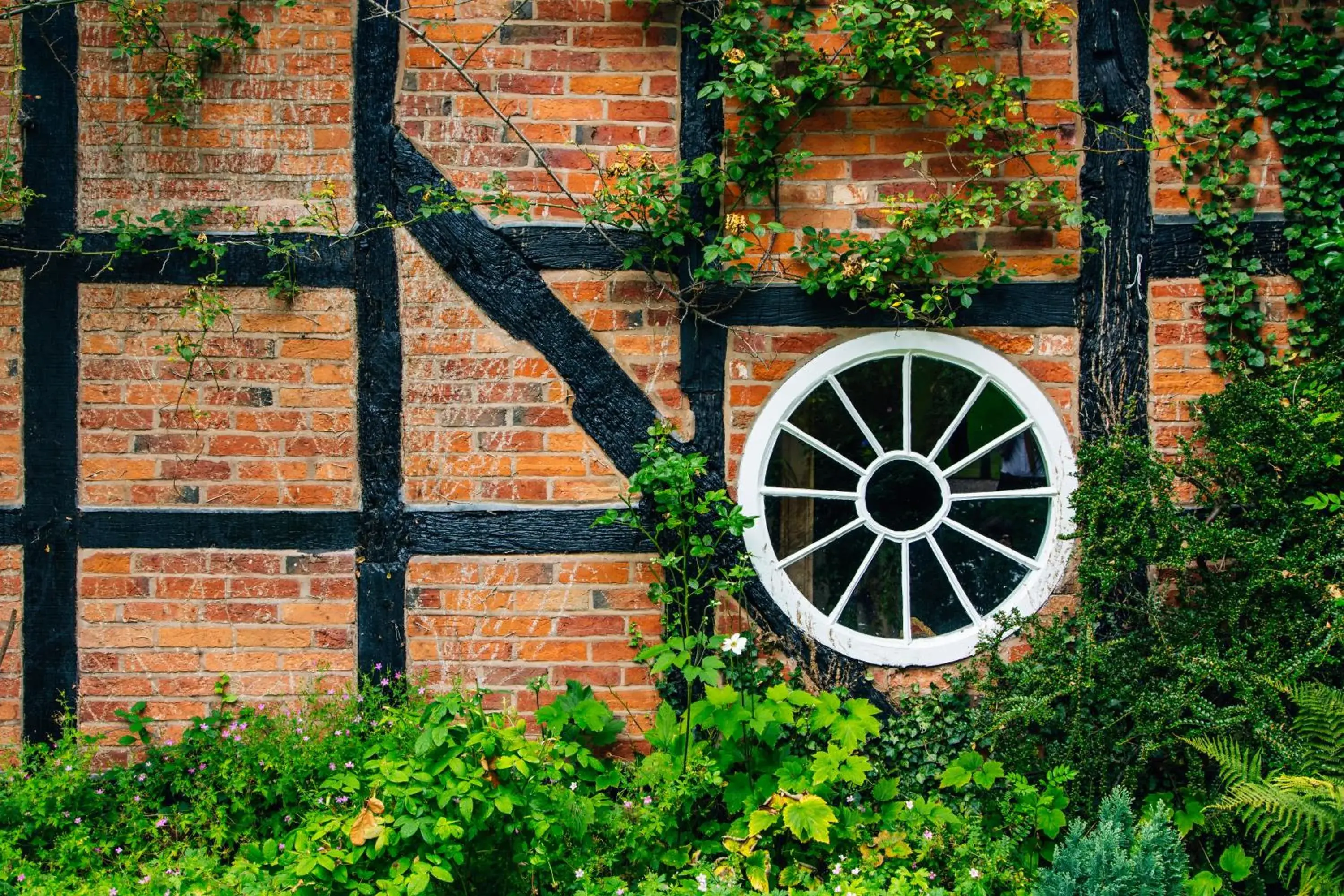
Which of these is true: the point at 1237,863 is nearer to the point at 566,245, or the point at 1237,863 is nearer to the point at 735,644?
the point at 735,644

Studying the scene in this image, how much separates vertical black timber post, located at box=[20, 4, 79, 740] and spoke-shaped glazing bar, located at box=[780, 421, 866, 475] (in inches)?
102

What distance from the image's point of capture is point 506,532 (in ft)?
10.9

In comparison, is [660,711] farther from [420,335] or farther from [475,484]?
[420,335]

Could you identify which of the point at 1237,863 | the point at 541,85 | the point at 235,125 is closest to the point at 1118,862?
the point at 1237,863

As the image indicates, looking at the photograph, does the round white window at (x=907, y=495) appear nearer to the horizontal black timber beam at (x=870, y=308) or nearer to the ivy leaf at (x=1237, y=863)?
the horizontal black timber beam at (x=870, y=308)

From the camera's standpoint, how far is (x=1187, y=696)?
9.73 feet

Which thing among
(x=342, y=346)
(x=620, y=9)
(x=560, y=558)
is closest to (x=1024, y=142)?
(x=620, y=9)

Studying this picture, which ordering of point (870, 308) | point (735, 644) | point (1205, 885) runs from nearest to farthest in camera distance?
point (1205, 885), point (735, 644), point (870, 308)

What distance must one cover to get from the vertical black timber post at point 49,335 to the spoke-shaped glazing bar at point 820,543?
8.45 feet

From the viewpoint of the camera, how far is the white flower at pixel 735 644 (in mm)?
3059

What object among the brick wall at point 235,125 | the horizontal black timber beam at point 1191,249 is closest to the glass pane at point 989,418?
the horizontal black timber beam at point 1191,249

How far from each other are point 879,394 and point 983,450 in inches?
16.9

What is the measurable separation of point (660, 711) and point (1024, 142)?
93.4 inches

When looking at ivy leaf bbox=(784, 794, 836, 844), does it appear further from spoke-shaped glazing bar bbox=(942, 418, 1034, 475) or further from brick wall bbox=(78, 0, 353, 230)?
brick wall bbox=(78, 0, 353, 230)
